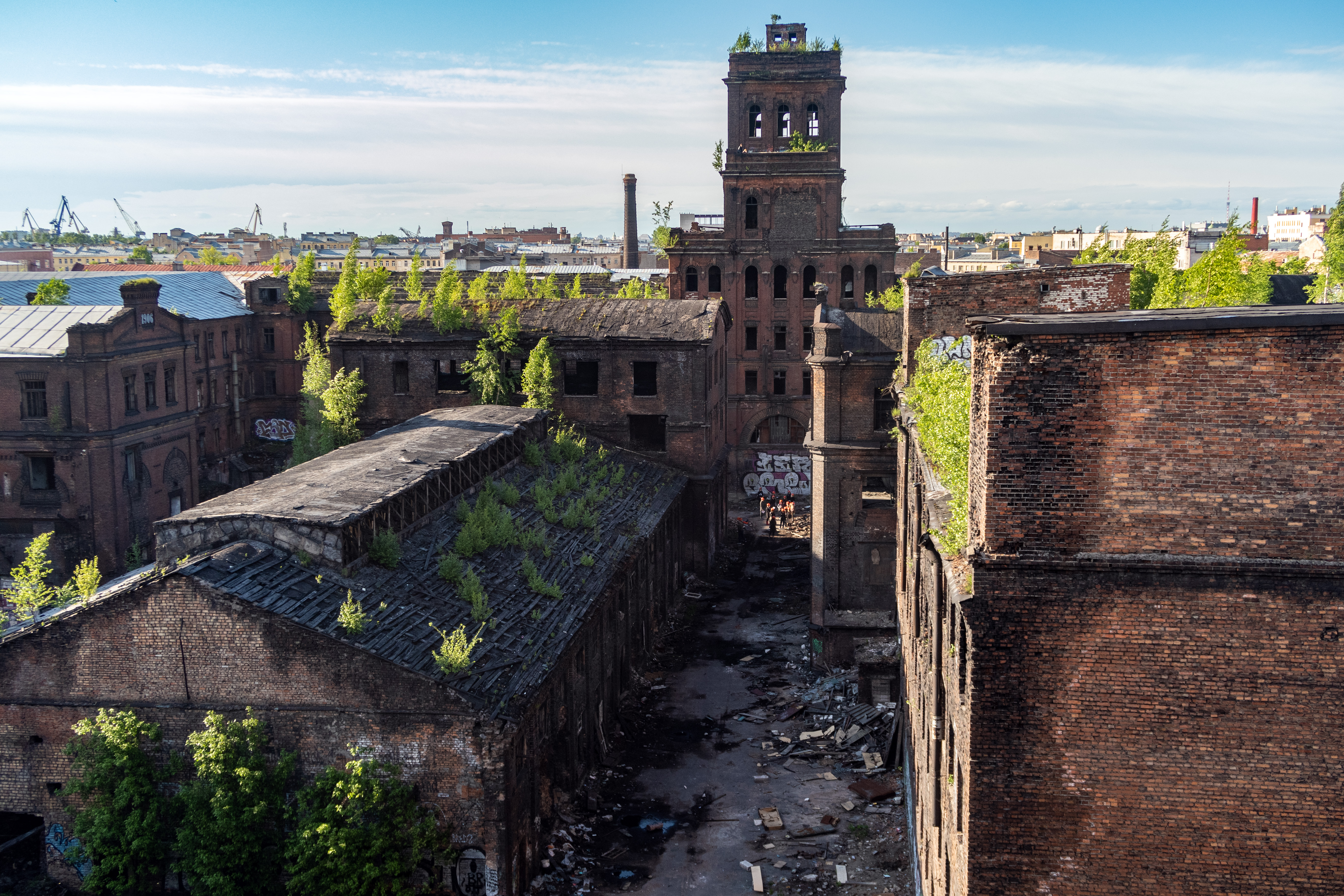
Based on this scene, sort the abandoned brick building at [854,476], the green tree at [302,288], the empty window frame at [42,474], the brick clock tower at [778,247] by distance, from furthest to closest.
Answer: the green tree at [302,288], the brick clock tower at [778,247], the empty window frame at [42,474], the abandoned brick building at [854,476]

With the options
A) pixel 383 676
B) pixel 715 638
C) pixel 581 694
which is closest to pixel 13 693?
pixel 383 676

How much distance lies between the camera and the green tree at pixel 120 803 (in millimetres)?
17219

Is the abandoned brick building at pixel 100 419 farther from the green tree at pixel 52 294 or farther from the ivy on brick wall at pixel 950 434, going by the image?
the ivy on brick wall at pixel 950 434

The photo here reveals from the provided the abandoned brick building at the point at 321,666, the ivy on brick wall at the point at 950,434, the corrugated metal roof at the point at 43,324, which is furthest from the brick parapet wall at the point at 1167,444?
the corrugated metal roof at the point at 43,324

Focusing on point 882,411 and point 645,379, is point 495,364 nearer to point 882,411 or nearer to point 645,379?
point 645,379

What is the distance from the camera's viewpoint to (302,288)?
57125 mm

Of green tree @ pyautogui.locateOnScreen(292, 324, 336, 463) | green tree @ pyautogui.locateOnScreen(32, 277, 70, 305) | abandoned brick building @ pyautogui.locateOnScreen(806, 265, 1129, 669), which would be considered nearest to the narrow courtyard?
abandoned brick building @ pyautogui.locateOnScreen(806, 265, 1129, 669)

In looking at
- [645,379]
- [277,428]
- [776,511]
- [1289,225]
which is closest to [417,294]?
[645,379]

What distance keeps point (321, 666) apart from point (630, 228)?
233 ft

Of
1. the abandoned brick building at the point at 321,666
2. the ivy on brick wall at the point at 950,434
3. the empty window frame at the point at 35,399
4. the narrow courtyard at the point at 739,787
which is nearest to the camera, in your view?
the ivy on brick wall at the point at 950,434

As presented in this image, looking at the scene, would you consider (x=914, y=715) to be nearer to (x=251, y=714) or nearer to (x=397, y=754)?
(x=397, y=754)

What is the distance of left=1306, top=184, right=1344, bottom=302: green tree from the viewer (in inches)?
1405

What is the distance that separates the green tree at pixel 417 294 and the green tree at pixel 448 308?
0.61 meters

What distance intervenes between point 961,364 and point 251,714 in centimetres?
1413
